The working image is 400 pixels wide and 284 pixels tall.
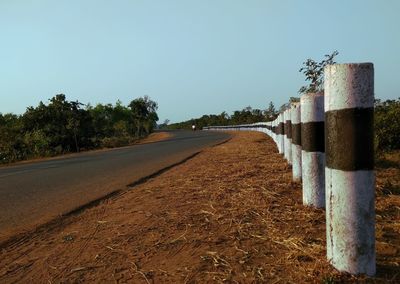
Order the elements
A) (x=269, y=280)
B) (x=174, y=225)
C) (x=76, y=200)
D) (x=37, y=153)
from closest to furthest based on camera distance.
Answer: (x=269, y=280), (x=174, y=225), (x=76, y=200), (x=37, y=153)

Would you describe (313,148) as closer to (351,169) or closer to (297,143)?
(297,143)

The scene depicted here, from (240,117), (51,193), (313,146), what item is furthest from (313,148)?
(240,117)

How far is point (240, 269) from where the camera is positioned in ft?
11.0

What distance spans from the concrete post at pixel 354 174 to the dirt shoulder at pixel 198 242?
154mm

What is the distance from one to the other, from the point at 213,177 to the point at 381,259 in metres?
4.77

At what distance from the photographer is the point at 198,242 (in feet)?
13.4

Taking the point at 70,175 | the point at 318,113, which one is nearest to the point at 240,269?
the point at 318,113

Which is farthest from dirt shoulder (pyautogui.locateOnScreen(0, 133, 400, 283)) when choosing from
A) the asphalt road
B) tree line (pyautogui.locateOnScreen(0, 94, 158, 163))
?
tree line (pyautogui.locateOnScreen(0, 94, 158, 163))

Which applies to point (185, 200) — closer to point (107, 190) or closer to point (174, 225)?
point (174, 225)

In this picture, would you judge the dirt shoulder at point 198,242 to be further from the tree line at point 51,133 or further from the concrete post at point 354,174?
the tree line at point 51,133

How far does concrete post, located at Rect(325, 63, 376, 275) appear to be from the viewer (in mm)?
3094

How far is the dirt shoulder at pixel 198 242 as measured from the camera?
335 cm

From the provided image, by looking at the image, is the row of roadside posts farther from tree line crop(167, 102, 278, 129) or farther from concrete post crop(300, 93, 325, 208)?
tree line crop(167, 102, 278, 129)

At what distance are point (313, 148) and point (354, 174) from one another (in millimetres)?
1620
